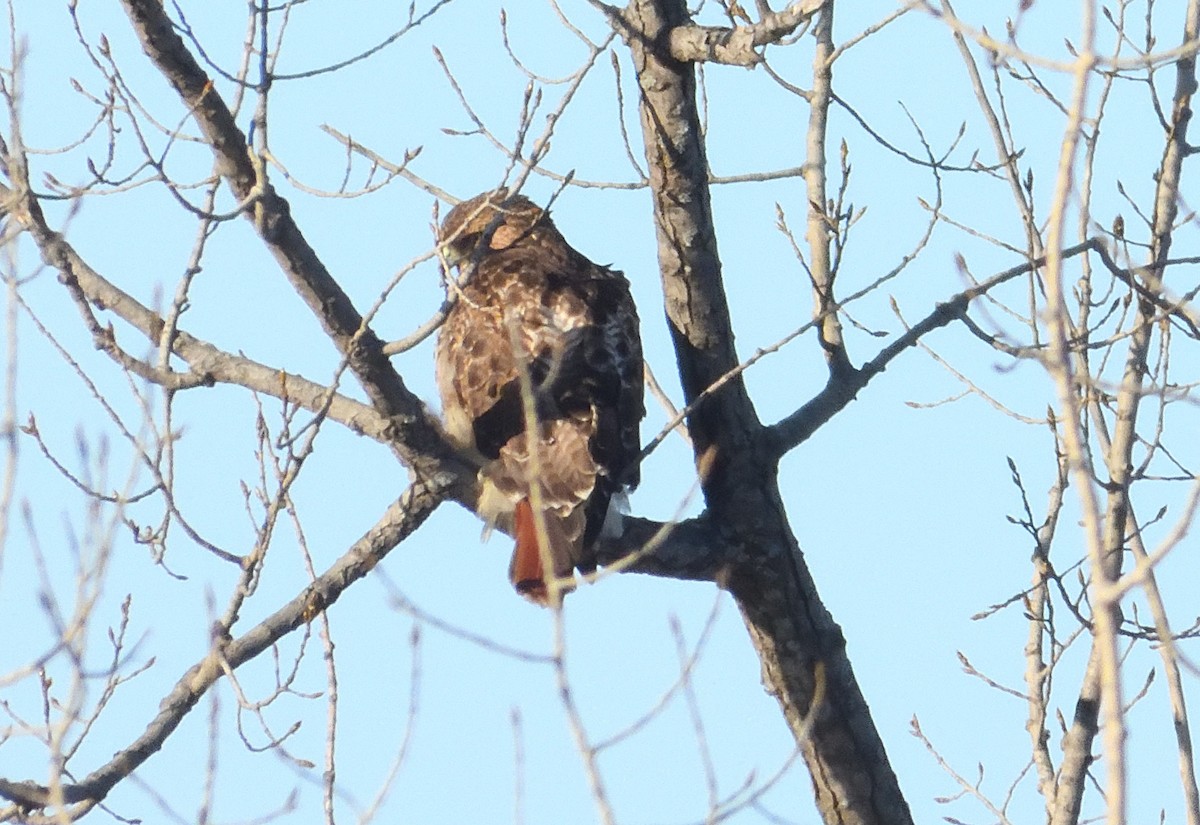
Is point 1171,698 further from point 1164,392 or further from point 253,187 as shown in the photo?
point 253,187

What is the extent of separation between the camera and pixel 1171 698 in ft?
14.8

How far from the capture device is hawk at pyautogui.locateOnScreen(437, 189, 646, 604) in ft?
15.5

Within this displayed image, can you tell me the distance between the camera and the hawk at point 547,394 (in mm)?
4734

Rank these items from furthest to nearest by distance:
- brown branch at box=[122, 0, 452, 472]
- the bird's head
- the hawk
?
the bird's head < the hawk < brown branch at box=[122, 0, 452, 472]

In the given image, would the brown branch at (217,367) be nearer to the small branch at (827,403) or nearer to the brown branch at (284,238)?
the brown branch at (284,238)

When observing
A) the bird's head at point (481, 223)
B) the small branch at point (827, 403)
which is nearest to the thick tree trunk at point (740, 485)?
the small branch at point (827, 403)

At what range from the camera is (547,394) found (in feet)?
16.3

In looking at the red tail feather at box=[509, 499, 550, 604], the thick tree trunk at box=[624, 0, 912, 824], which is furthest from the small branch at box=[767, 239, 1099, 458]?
the red tail feather at box=[509, 499, 550, 604]

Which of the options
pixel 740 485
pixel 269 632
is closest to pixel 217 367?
pixel 269 632

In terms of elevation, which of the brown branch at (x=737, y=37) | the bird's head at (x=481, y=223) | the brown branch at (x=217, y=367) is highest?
the bird's head at (x=481, y=223)

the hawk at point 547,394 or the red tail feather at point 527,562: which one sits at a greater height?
the hawk at point 547,394

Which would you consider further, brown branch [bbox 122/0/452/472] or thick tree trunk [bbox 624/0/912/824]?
thick tree trunk [bbox 624/0/912/824]

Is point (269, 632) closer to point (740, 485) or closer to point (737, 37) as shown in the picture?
point (740, 485)

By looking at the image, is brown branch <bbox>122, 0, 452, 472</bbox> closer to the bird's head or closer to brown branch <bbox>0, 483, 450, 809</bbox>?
brown branch <bbox>0, 483, 450, 809</bbox>
